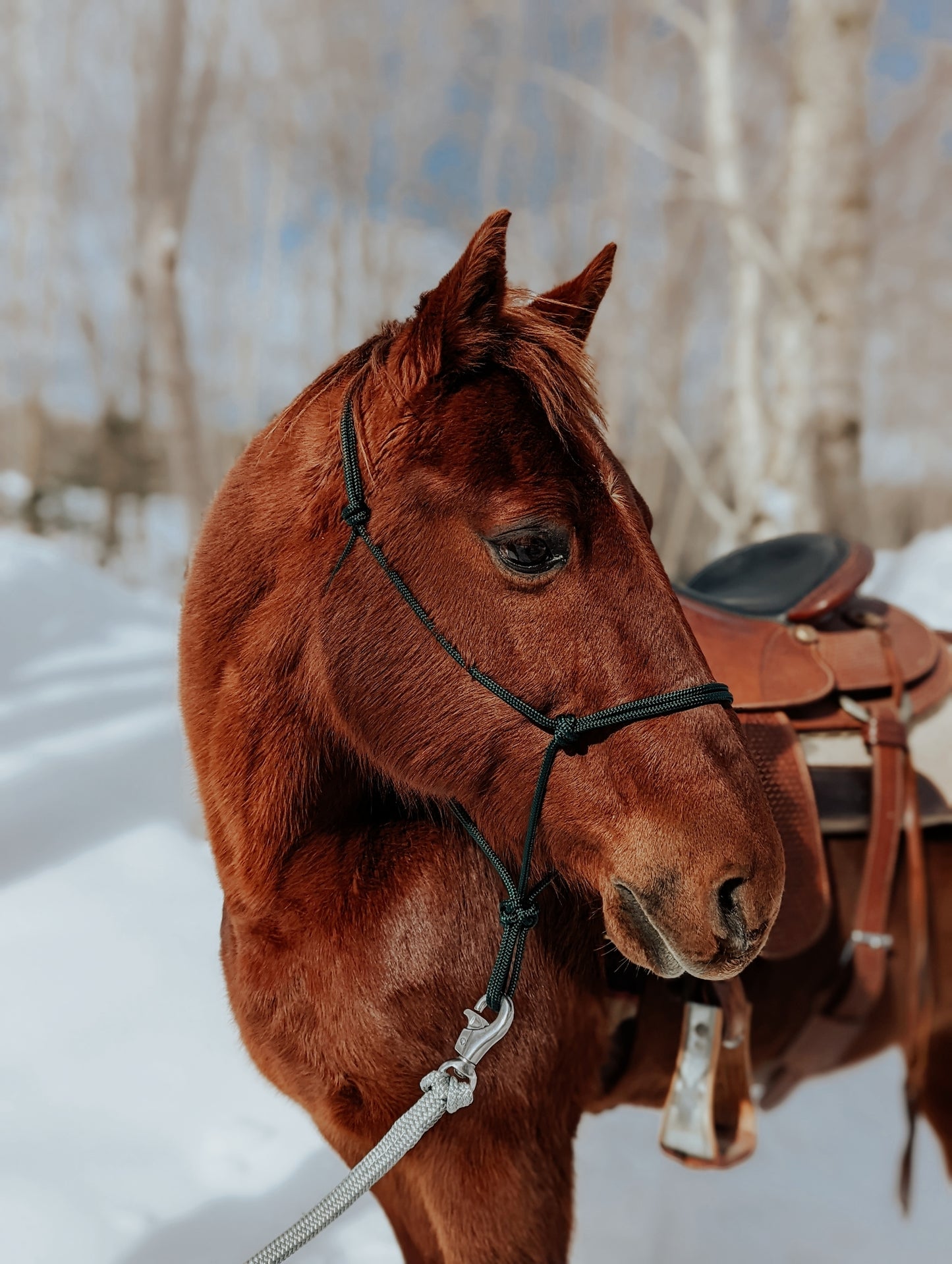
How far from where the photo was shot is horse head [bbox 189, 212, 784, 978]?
3.87 ft

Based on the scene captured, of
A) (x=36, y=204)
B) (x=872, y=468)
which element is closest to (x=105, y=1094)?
(x=36, y=204)

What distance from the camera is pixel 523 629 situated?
1239 millimetres

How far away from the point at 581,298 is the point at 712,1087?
1.46 meters

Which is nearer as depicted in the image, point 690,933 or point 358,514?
point 690,933

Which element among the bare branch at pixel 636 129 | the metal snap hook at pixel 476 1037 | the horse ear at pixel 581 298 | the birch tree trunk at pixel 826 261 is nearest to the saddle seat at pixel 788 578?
the horse ear at pixel 581 298

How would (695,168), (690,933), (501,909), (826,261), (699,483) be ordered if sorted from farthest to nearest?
(699,483)
(695,168)
(826,261)
(501,909)
(690,933)

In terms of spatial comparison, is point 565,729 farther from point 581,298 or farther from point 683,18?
point 683,18

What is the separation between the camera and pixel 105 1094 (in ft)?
9.59

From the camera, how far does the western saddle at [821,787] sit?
67.9 inches

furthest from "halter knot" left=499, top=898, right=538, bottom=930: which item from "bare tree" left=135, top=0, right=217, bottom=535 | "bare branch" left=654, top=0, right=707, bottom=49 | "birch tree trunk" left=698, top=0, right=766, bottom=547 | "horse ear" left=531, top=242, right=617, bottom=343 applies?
"bare branch" left=654, top=0, right=707, bottom=49

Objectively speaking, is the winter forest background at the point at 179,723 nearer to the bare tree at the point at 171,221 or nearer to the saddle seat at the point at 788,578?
the bare tree at the point at 171,221

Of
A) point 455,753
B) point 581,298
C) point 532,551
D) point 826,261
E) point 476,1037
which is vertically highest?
point 826,261

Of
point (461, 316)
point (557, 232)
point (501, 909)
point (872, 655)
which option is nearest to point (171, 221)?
point (461, 316)

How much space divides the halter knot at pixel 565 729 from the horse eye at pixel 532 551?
0.20 meters
